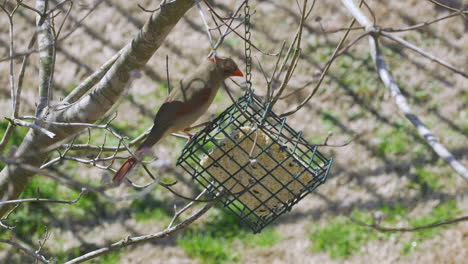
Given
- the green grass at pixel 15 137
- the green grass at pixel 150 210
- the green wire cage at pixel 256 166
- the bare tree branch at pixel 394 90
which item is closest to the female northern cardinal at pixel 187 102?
the green wire cage at pixel 256 166

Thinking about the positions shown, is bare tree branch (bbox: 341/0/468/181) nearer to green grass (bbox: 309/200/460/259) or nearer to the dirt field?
the dirt field

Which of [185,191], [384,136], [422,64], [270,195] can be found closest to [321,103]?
[384,136]

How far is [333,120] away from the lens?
20.2 ft

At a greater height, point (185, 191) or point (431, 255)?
point (185, 191)

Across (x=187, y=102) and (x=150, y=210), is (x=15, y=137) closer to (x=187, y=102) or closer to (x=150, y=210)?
(x=150, y=210)

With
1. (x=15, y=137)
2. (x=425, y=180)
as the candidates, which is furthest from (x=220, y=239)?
(x=15, y=137)

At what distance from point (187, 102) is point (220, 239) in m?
2.26

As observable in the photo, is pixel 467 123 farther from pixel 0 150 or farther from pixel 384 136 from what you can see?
pixel 0 150

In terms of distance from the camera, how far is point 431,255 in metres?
5.17

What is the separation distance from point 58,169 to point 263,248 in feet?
6.27

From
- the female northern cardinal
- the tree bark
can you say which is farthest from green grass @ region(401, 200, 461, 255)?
the tree bark

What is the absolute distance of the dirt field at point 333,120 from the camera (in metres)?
5.27

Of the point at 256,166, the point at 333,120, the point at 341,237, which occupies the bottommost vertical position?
the point at 256,166

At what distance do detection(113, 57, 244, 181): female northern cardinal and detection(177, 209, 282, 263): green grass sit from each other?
2.09m
